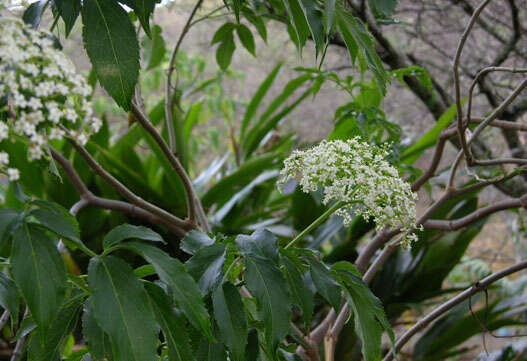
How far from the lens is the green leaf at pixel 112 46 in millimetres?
383

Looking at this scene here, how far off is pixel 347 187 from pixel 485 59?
1.38 meters

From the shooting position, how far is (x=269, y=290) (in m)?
0.37

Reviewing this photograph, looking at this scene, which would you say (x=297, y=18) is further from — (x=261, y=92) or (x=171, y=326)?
(x=261, y=92)

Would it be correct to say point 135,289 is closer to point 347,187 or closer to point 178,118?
point 347,187

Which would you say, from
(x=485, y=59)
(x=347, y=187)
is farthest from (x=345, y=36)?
(x=485, y=59)

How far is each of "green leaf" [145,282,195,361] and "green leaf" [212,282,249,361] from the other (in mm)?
27

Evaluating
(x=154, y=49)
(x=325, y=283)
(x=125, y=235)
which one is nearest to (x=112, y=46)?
(x=125, y=235)

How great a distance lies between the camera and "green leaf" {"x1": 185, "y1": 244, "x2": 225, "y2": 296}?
374 millimetres

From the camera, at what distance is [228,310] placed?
37cm

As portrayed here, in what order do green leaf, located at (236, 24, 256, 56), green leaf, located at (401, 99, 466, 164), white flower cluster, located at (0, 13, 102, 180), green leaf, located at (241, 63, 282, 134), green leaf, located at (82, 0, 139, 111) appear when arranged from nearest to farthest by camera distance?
1. white flower cluster, located at (0, 13, 102, 180)
2. green leaf, located at (82, 0, 139, 111)
3. green leaf, located at (236, 24, 256, 56)
4. green leaf, located at (401, 99, 466, 164)
5. green leaf, located at (241, 63, 282, 134)

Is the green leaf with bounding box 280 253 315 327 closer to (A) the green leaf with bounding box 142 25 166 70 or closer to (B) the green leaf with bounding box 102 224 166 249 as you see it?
(B) the green leaf with bounding box 102 224 166 249

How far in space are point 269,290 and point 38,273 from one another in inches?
6.4

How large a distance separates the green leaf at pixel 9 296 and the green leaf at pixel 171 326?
11 cm

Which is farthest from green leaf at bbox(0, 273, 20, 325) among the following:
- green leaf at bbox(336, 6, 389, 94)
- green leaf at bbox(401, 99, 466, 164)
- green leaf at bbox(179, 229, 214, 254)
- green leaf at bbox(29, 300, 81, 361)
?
green leaf at bbox(401, 99, 466, 164)
